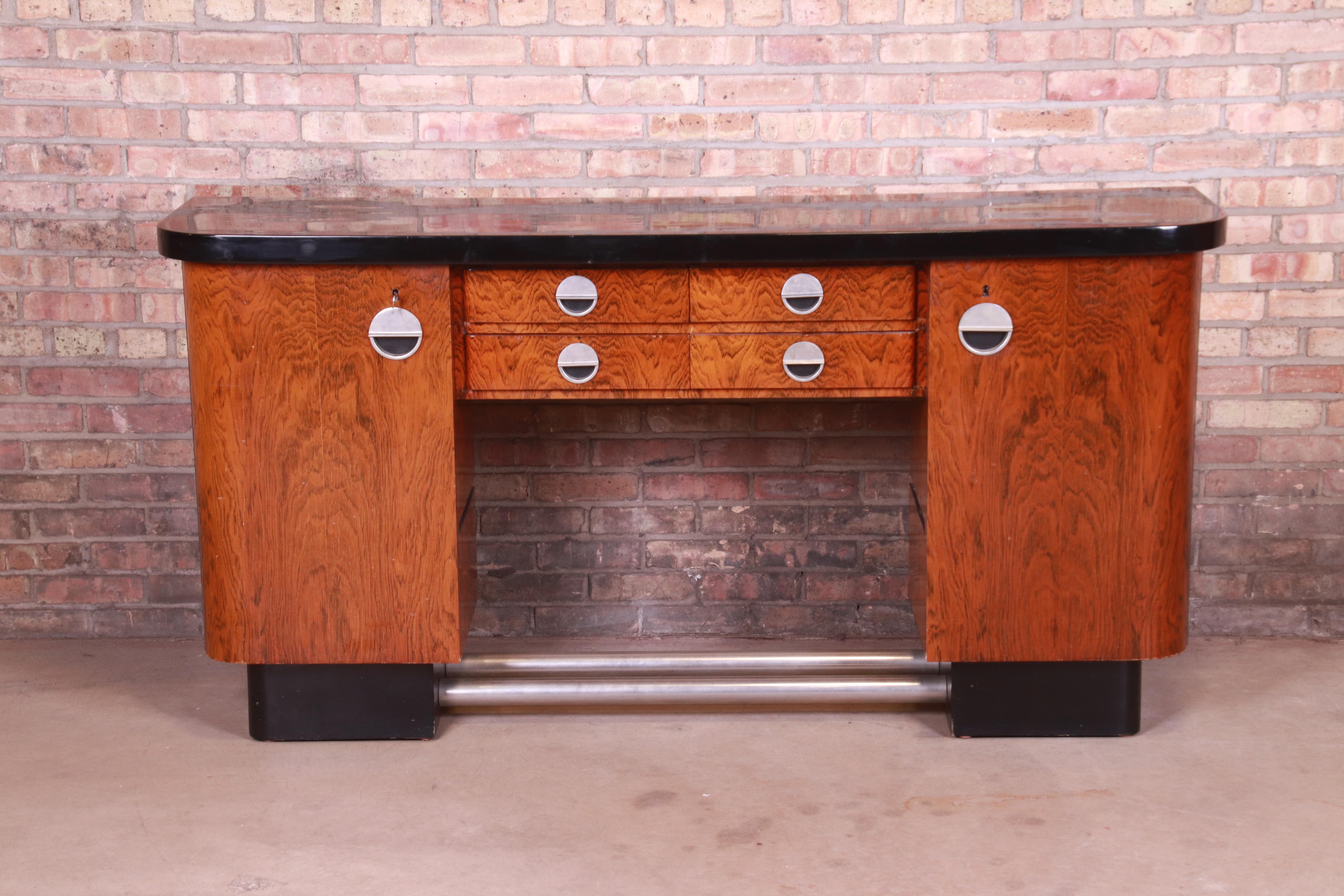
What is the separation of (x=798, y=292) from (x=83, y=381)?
5.91 feet

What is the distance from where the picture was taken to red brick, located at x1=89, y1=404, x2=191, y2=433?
11.7 feet

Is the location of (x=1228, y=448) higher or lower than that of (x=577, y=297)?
lower

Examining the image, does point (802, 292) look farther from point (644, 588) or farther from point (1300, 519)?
point (1300, 519)

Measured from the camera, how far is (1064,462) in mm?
2850

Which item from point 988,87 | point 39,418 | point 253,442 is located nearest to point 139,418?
point 39,418

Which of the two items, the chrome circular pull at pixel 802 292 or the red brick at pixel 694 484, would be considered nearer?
the chrome circular pull at pixel 802 292

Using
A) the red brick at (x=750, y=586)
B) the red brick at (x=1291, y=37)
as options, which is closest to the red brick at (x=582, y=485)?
the red brick at (x=750, y=586)

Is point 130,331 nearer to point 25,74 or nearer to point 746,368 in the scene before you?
point 25,74

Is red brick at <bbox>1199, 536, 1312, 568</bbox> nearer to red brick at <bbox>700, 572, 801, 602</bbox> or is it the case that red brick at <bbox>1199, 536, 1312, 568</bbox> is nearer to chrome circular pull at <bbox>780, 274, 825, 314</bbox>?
red brick at <bbox>700, 572, 801, 602</bbox>

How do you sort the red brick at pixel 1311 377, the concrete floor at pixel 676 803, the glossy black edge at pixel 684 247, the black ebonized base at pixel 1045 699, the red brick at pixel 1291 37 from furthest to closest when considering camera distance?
the red brick at pixel 1311 377 → the red brick at pixel 1291 37 → the black ebonized base at pixel 1045 699 → the glossy black edge at pixel 684 247 → the concrete floor at pixel 676 803

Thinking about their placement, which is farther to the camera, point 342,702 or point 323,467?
point 342,702

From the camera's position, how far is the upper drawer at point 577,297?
2.82 m

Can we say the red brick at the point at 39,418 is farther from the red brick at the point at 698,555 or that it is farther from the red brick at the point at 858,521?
the red brick at the point at 858,521

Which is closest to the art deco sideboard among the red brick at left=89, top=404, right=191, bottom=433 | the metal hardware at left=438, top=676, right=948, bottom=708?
the metal hardware at left=438, top=676, right=948, bottom=708
